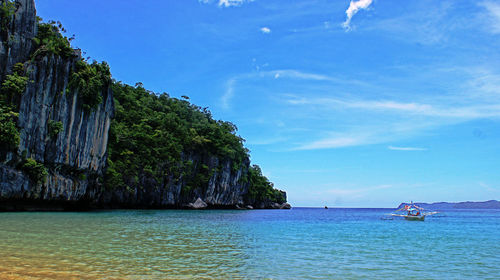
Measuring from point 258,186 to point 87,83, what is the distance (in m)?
49.6

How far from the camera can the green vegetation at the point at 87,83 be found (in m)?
28.4

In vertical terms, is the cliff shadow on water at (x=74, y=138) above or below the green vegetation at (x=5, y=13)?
below

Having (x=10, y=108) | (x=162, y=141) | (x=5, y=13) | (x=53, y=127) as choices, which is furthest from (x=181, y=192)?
(x=5, y=13)

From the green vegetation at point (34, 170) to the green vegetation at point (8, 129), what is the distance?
173cm

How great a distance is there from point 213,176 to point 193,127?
8.18 m

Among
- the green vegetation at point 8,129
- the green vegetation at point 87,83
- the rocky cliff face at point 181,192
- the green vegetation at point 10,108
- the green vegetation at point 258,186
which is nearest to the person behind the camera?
the green vegetation at point 8,129

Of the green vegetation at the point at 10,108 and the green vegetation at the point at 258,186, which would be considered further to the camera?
the green vegetation at the point at 258,186

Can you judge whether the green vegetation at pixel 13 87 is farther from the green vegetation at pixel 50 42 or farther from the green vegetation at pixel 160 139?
the green vegetation at pixel 160 139

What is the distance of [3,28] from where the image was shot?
80.5 feet

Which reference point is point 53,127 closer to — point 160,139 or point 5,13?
point 5,13

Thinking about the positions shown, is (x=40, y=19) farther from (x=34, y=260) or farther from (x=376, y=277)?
(x=376, y=277)

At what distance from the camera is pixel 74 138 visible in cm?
2848

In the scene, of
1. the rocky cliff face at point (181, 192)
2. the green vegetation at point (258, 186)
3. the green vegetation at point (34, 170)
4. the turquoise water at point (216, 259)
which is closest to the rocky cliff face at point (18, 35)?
the green vegetation at point (34, 170)

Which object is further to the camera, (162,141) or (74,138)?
(162,141)
